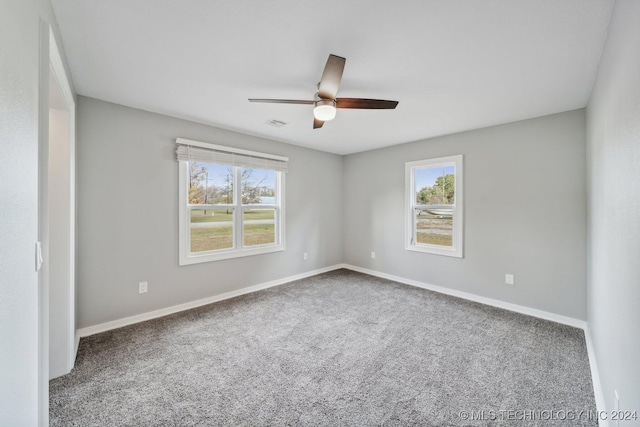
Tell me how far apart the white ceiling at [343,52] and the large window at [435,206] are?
3.67 feet

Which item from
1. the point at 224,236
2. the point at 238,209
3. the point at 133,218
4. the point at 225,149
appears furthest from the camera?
the point at 238,209

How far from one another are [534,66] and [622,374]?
2082 millimetres

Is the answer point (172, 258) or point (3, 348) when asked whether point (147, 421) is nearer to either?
point (3, 348)

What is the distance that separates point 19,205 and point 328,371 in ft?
6.91

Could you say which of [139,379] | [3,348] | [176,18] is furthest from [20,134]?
[139,379]

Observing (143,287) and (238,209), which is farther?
(238,209)

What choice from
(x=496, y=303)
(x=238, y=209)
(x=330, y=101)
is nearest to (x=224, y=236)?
(x=238, y=209)

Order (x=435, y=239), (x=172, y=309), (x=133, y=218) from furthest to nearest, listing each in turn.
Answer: (x=435, y=239), (x=172, y=309), (x=133, y=218)

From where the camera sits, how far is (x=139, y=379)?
6.59ft

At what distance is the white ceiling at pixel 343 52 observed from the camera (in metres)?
1.51

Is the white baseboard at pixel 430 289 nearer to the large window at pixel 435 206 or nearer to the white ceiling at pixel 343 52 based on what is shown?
the large window at pixel 435 206

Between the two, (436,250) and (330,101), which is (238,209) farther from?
(436,250)

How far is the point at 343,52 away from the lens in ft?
6.21

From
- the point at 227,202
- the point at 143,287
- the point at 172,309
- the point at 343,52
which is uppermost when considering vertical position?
the point at 343,52
